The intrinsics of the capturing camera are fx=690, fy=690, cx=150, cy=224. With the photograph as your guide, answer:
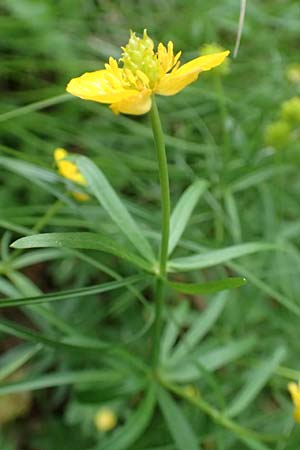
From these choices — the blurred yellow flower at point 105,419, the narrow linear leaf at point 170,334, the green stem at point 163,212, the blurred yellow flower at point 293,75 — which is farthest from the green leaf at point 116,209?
the blurred yellow flower at point 293,75

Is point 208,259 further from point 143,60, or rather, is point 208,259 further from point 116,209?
point 143,60

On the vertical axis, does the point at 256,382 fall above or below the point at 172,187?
below

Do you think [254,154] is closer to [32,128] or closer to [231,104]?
[231,104]

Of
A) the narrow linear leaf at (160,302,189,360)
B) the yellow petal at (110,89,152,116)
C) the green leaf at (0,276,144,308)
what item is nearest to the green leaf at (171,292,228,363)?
the narrow linear leaf at (160,302,189,360)

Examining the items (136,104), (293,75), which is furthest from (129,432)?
(293,75)

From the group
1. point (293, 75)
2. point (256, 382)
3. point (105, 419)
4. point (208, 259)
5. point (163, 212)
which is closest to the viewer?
point (163, 212)

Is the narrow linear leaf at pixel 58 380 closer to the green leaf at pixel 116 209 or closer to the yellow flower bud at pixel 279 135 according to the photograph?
the green leaf at pixel 116 209

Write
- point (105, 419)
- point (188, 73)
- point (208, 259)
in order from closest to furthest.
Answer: point (188, 73), point (208, 259), point (105, 419)
